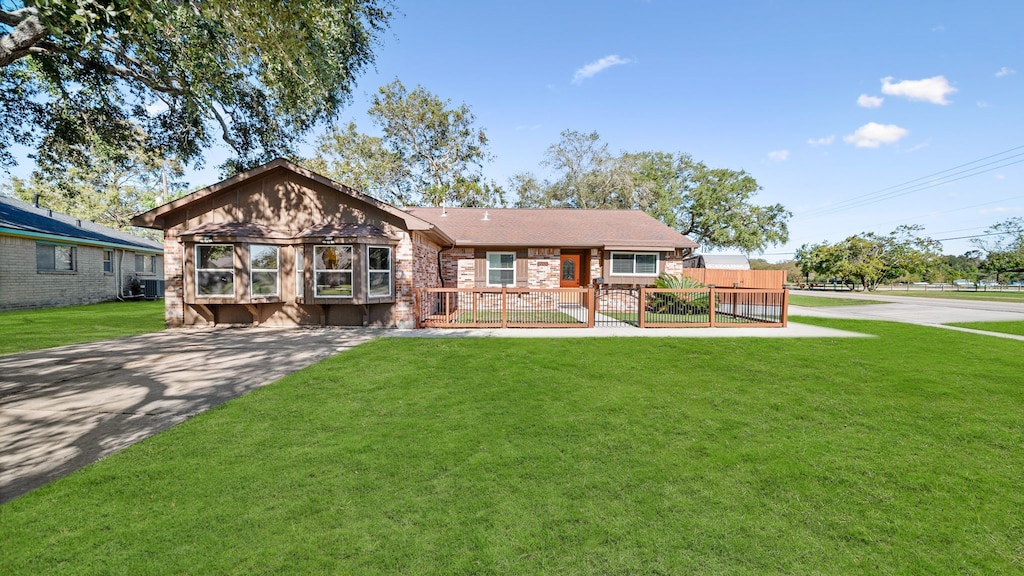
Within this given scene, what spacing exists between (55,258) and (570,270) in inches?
886

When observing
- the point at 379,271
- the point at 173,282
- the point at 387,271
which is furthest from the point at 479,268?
the point at 173,282

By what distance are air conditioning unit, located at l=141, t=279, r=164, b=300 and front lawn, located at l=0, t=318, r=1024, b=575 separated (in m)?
22.1

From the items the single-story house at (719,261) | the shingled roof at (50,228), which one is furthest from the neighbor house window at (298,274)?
the single-story house at (719,261)

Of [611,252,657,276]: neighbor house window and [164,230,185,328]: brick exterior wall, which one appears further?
[611,252,657,276]: neighbor house window

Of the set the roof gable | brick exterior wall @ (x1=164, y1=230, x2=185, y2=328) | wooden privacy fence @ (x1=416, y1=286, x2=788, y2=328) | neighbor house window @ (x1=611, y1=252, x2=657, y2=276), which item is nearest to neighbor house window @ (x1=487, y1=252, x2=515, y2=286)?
wooden privacy fence @ (x1=416, y1=286, x2=788, y2=328)

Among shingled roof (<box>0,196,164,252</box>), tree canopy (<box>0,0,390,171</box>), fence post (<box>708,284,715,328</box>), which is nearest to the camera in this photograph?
tree canopy (<box>0,0,390,171</box>)

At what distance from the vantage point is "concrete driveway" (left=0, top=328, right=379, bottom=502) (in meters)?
3.62

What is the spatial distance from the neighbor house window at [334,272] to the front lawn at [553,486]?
5182 mm

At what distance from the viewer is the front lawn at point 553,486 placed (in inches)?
91.7

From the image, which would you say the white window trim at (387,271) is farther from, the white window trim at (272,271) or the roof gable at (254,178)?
the white window trim at (272,271)

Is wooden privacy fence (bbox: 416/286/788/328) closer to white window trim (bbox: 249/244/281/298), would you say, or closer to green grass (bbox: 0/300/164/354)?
white window trim (bbox: 249/244/281/298)

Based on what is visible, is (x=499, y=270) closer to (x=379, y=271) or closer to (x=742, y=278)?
(x=379, y=271)

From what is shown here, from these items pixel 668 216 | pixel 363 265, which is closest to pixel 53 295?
pixel 363 265

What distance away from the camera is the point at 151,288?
20812mm
